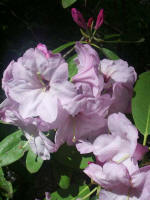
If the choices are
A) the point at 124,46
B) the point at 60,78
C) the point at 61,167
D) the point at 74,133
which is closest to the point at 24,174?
the point at 61,167

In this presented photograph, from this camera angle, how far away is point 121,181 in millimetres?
822

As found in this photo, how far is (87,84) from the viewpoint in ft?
2.94

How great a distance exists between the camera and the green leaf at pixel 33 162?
109 centimetres

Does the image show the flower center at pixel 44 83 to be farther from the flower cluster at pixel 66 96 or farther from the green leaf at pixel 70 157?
the green leaf at pixel 70 157

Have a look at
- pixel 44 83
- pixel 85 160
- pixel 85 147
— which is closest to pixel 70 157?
pixel 85 160

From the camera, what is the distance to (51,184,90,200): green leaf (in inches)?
45.1

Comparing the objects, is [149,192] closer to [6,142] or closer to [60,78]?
[60,78]

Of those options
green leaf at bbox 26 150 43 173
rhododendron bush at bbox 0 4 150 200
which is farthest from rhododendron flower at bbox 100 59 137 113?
green leaf at bbox 26 150 43 173

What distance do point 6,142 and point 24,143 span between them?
0.24 ft

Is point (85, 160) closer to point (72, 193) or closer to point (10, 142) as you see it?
point (72, 193)

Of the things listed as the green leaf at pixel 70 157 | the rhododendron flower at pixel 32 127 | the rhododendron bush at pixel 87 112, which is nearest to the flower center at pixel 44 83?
the rhododendron bush at pixel 87 112

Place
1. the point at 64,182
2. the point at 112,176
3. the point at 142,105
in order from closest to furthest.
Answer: the point at 112,176
the point at 142,105
the point at 64,182

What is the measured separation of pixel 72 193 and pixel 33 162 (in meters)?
0.19

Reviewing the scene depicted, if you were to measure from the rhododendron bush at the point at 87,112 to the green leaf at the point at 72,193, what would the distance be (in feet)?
0.16
